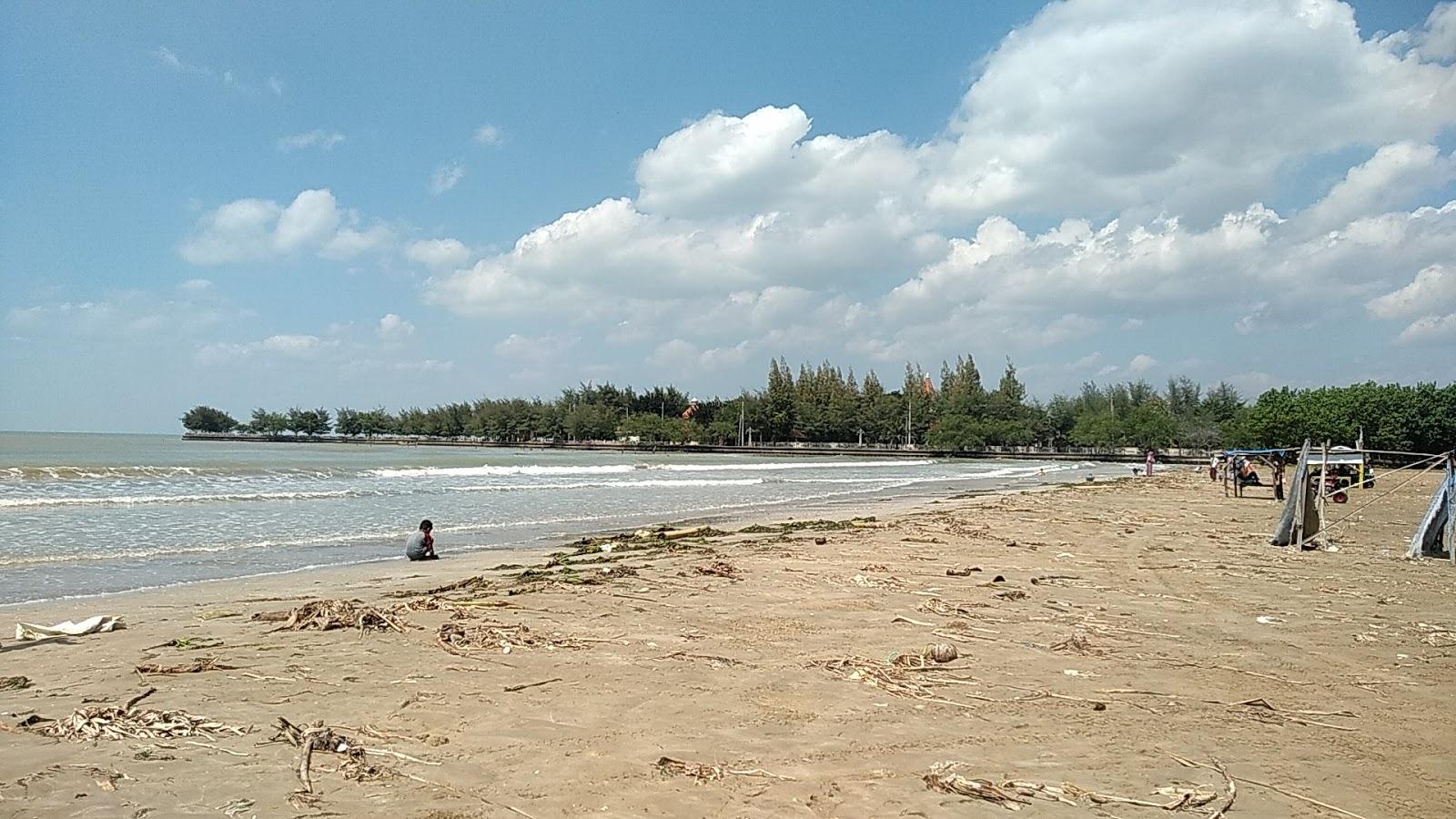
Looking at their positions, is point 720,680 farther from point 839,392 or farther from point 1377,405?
point 839,392

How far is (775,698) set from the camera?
5535 millimetres

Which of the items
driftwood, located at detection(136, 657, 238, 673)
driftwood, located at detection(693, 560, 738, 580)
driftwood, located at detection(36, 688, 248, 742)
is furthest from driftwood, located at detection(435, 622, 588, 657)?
driftwood, located at detection(693, 560, 738, 580)

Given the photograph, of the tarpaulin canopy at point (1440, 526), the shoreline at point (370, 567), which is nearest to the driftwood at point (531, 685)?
the shoreline at point (370, 567)

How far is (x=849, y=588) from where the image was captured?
32.2 feet

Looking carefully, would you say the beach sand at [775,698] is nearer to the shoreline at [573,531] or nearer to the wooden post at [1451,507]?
the shoreline at [573,531]

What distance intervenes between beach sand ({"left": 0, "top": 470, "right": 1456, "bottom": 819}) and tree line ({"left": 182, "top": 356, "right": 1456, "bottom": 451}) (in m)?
79.9

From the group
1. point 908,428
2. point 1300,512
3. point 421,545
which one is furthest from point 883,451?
point 421,545

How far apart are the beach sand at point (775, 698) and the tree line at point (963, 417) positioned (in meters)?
79.9

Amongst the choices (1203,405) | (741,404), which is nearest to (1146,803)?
(741,404)

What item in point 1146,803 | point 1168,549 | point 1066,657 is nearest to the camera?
point 1146,803

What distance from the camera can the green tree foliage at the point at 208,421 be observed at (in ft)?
636

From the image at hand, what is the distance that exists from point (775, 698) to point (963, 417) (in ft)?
391

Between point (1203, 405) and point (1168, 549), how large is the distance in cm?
13345

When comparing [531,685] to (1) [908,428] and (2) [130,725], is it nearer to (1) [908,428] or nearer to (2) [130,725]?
(2) [130,725]
